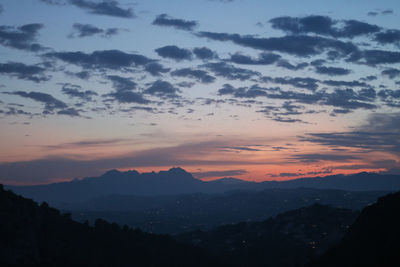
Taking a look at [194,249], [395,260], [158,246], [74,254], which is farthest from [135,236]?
[395,260]

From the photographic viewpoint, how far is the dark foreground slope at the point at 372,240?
82.6 meters

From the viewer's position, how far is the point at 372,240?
9531 cm

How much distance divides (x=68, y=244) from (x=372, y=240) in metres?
104

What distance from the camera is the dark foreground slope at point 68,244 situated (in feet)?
444

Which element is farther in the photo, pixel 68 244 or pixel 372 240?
pixel 68 244

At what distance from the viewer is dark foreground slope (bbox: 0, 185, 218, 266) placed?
13538cm

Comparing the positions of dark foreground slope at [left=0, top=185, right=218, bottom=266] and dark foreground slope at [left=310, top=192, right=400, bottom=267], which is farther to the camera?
dark foreground slope at [left=0, top=185, right=218, bottom=266]

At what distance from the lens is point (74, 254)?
15188 centimetres

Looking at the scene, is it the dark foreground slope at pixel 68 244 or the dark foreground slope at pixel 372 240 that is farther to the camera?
the dark foreground slope at pixel 68 244

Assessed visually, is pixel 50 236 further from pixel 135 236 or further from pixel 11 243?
pixel 135 236

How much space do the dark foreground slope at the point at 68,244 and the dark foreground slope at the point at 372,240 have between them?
81.3 m

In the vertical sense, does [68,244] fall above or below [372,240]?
below

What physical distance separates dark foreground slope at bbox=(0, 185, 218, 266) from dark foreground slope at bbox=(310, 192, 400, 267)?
81270mm

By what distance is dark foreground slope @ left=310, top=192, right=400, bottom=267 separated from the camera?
82562mm
